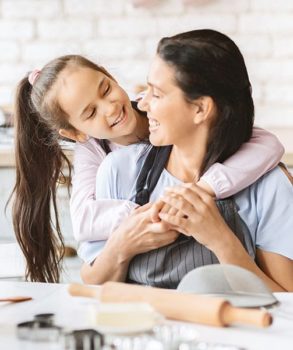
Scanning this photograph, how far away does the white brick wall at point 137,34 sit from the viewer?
3.60m

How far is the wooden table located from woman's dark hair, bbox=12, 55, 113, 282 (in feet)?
1.71

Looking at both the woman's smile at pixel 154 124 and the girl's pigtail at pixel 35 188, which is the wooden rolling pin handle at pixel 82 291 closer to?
the woman's smile at pixel 154 124

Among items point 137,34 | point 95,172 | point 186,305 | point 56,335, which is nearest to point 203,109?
point 95,172

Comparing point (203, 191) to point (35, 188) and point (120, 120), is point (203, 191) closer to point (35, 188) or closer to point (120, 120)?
point (120, 120)

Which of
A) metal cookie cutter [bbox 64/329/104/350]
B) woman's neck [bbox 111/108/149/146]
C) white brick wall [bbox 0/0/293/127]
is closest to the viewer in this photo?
metal cookie cutter [bbox 64/329/104/350]

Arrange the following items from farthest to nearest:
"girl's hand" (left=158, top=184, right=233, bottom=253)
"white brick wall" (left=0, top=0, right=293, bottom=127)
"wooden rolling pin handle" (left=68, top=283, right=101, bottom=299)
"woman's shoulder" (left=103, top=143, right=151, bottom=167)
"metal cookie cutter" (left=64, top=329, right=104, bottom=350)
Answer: "white brick wall" (left=0, top=0, right=293, bottom=127) → "woman's shoulder" (left=103, top=143, right=151, bottom=167) → "girl's hand" (left=158, top=184, right=233, bottom=253) → "wooden rolling pin handle" (left=68, top=283, right=101, bottom=299) → "metal cookie cutter" (left=64, top=329, right=104, bottom=350)

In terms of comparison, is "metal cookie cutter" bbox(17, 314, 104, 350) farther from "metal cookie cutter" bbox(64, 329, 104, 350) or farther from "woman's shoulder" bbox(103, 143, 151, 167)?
"woman's shoulder" bbox(103, 143, 151, 167)

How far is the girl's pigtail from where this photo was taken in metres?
2.20

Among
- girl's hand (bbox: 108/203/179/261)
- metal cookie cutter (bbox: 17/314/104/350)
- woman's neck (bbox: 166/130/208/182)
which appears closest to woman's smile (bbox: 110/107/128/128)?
woman's neck (bbox: 166/130/208/182)

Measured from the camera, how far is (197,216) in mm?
1807

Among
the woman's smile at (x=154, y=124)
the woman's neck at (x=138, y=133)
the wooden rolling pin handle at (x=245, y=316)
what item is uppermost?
the woman's smile at (x=154, y=124)

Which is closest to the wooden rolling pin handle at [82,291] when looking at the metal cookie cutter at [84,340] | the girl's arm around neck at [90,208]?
the metal cookie cutter at [84,340]

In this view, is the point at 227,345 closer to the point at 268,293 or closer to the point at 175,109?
the point at 268,293

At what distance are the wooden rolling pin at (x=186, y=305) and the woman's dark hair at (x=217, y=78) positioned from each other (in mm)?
589
